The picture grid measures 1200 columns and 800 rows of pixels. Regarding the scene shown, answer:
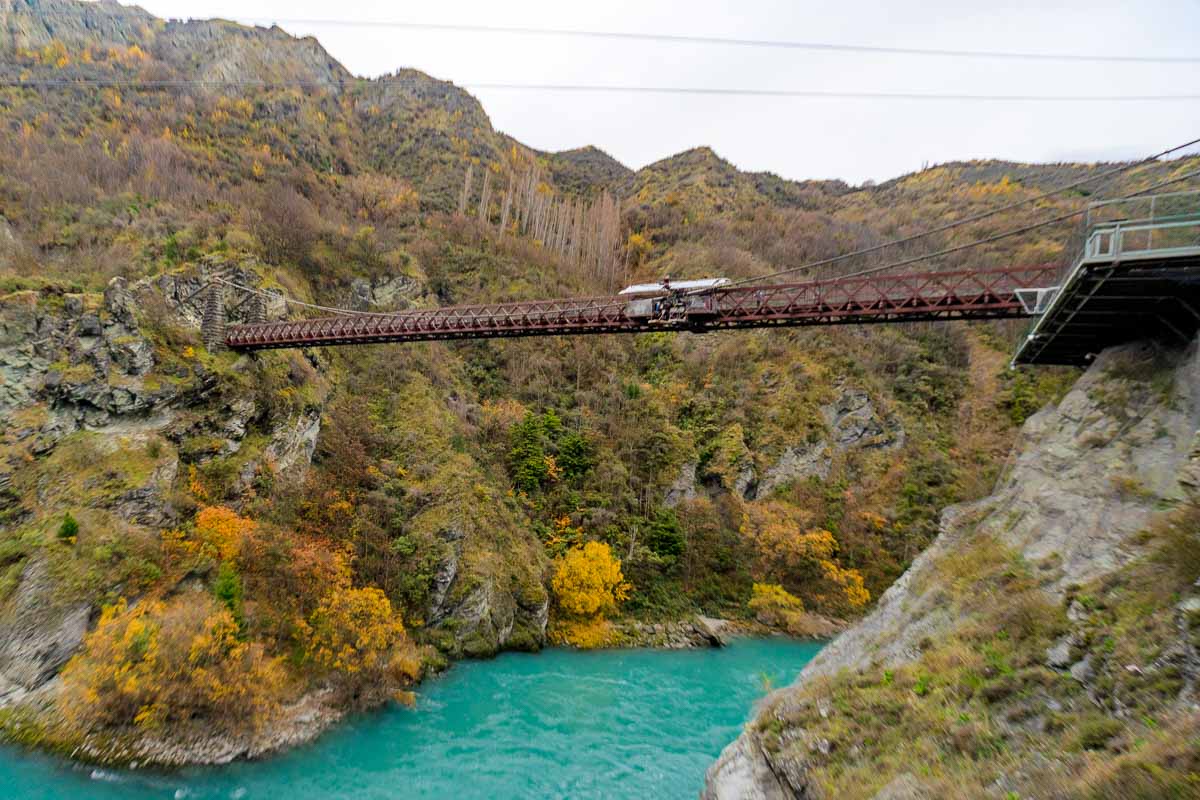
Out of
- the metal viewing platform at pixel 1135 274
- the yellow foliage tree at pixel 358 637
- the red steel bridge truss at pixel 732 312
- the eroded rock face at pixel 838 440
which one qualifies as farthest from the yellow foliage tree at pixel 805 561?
the metal viewing platform at pixel 1135 274

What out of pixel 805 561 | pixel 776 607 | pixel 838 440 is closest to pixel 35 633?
pixel 776 607

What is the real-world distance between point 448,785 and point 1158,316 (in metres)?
19.0

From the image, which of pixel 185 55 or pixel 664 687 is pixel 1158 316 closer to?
pixel 664 687

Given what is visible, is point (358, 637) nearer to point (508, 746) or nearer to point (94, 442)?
point (508, 746)

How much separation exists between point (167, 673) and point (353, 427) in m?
14.3

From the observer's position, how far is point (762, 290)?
15461 millimetres

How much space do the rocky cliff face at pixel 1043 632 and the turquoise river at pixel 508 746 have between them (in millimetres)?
7937

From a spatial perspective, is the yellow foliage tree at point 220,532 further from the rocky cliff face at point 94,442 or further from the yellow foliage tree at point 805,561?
the yellow foliage tree at point 805,561

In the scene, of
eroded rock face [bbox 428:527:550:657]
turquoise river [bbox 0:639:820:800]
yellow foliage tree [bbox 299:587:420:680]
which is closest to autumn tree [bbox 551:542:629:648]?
eroded rock face [bbox 428:527:550:657]

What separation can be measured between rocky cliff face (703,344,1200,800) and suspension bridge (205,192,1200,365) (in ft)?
3.30

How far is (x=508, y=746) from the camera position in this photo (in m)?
15.4

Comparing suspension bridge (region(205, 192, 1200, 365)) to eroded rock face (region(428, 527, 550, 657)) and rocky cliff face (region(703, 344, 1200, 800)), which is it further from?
eroded rock face (region(428, 527, 550, 657))

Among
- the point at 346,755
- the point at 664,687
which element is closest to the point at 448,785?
the point at 346,755

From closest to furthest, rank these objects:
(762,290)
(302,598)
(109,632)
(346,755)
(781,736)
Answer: (781,736) → (109,632) → (346,755) → (762,290) → (302,598)
